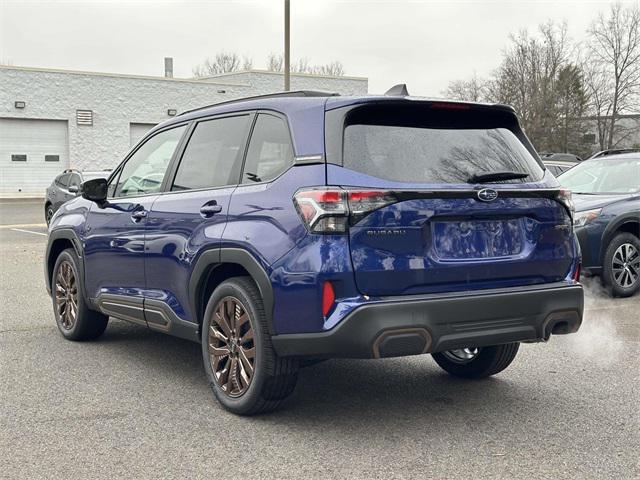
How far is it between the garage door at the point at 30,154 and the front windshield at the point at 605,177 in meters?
30.3

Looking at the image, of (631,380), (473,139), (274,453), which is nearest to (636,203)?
(631,380)

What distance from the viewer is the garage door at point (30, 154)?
1383 inches

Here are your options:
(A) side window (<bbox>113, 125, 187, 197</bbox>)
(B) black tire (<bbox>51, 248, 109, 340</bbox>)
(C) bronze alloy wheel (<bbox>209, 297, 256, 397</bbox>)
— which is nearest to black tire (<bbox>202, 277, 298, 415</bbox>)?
(C) bronze alloy wheel (<bbox>209, 297, 256, 397</bbox>)

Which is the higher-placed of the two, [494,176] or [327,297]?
[494,176]

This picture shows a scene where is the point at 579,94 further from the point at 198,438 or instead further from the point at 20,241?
the point at 198,438

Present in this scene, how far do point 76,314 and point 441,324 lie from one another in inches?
142

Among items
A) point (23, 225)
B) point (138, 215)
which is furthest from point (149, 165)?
point (23, 225)

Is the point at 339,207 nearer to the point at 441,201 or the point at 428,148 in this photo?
the point at 441,201

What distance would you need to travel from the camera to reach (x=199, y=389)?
16.6ft

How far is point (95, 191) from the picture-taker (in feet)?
19.4

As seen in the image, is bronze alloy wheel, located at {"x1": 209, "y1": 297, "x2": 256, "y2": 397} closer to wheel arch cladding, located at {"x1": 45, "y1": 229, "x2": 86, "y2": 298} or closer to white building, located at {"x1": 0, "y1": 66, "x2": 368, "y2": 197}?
wheel arch cladding, located at {"x1": 45, "y1": 229, "x2": 86, "y2": 298}

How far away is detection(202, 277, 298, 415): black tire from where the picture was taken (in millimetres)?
4195

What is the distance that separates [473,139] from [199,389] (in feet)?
7.74

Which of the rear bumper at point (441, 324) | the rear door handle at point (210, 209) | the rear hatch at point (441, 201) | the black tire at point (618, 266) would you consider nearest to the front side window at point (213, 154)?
the rear door handle at point (210, 209)
